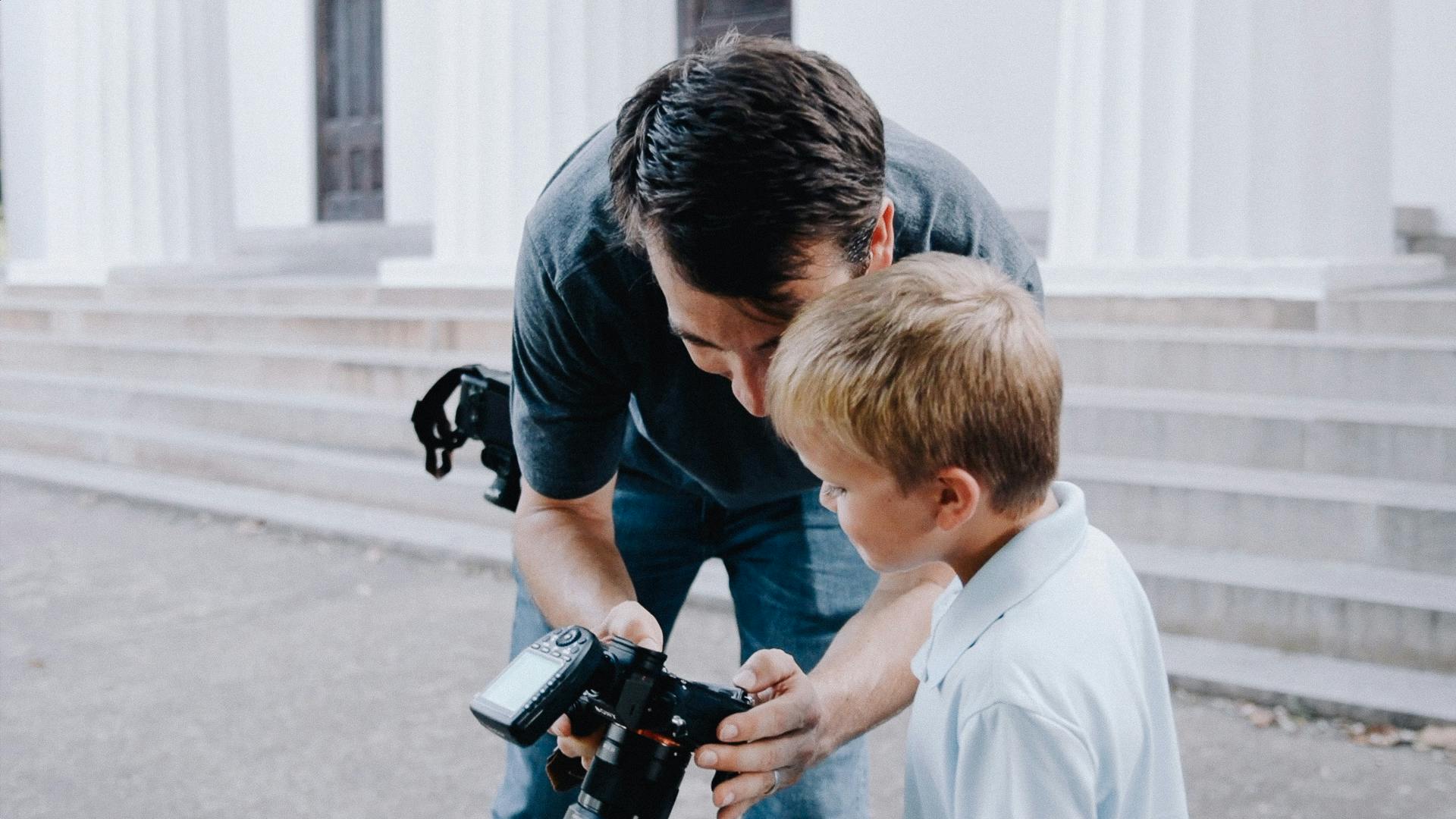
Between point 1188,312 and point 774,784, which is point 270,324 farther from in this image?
point 774,784

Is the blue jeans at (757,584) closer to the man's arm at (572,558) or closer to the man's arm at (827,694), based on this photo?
the man's arm at (572,558)

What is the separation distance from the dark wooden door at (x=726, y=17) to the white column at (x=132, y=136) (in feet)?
11.9

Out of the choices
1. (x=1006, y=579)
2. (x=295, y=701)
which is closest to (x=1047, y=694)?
(x=1006, y=579)

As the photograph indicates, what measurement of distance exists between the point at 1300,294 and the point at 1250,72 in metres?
0.96

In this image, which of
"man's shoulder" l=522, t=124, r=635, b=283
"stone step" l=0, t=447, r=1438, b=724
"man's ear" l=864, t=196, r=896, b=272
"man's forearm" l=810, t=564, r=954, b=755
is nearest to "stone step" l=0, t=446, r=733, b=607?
"stone step" l=0, t=447, r=1438, b=724

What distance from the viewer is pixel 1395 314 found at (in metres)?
5.14

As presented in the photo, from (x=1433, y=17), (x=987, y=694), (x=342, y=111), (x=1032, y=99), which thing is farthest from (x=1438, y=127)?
(x=342, y=111)

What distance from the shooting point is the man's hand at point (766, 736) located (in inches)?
59.8

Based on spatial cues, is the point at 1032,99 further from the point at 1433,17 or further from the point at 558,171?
the point at 558,171

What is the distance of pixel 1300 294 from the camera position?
5391 millimetres

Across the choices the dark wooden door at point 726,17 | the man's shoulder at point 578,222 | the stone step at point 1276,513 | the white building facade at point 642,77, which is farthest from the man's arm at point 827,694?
the dark wooden door at point 726,17

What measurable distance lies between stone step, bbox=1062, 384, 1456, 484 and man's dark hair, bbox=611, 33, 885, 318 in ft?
11.4

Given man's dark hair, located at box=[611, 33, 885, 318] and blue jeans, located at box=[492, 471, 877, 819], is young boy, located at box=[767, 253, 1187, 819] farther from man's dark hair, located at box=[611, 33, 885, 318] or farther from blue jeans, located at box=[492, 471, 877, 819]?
blue jeans, located at box=[492, 471, 877, 819]

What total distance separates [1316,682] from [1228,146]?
2.59m
